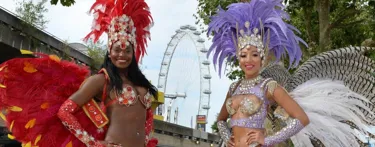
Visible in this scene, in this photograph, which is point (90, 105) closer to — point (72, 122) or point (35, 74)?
point (72, 122)

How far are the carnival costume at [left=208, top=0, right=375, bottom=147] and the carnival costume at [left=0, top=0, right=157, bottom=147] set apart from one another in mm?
822

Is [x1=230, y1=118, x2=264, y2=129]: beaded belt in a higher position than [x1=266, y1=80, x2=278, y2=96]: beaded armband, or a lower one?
lower

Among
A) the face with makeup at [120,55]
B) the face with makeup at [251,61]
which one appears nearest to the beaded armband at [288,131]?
the face with makeup at [251,61]

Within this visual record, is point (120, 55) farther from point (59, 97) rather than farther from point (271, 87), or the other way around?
point (271, 87)

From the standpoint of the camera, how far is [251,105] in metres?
4.62

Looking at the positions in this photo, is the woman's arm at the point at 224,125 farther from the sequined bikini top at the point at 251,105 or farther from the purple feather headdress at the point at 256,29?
the purple feather headdress at the point at 256,29

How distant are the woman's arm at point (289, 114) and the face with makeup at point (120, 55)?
119cm

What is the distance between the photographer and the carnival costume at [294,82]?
4719 millimetres

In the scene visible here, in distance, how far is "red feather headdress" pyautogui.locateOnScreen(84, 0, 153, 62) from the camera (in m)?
4.61

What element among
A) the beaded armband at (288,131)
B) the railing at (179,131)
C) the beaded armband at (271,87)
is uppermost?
the beaded armband at (271,87)

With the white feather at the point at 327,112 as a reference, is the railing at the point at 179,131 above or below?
below

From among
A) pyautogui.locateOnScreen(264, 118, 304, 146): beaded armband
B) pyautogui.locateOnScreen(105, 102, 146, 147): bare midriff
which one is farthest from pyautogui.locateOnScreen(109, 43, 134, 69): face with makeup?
pyautogui.locateOnScreen(264, 118, 304, 146): beaded armband

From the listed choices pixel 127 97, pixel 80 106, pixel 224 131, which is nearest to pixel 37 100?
pixel 80 106

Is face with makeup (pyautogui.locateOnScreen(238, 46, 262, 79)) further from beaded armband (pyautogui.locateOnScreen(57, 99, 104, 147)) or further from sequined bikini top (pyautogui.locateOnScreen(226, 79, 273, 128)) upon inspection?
beaded armband (pyautogui.locateOnScreen(57, 99, 104, 147))
